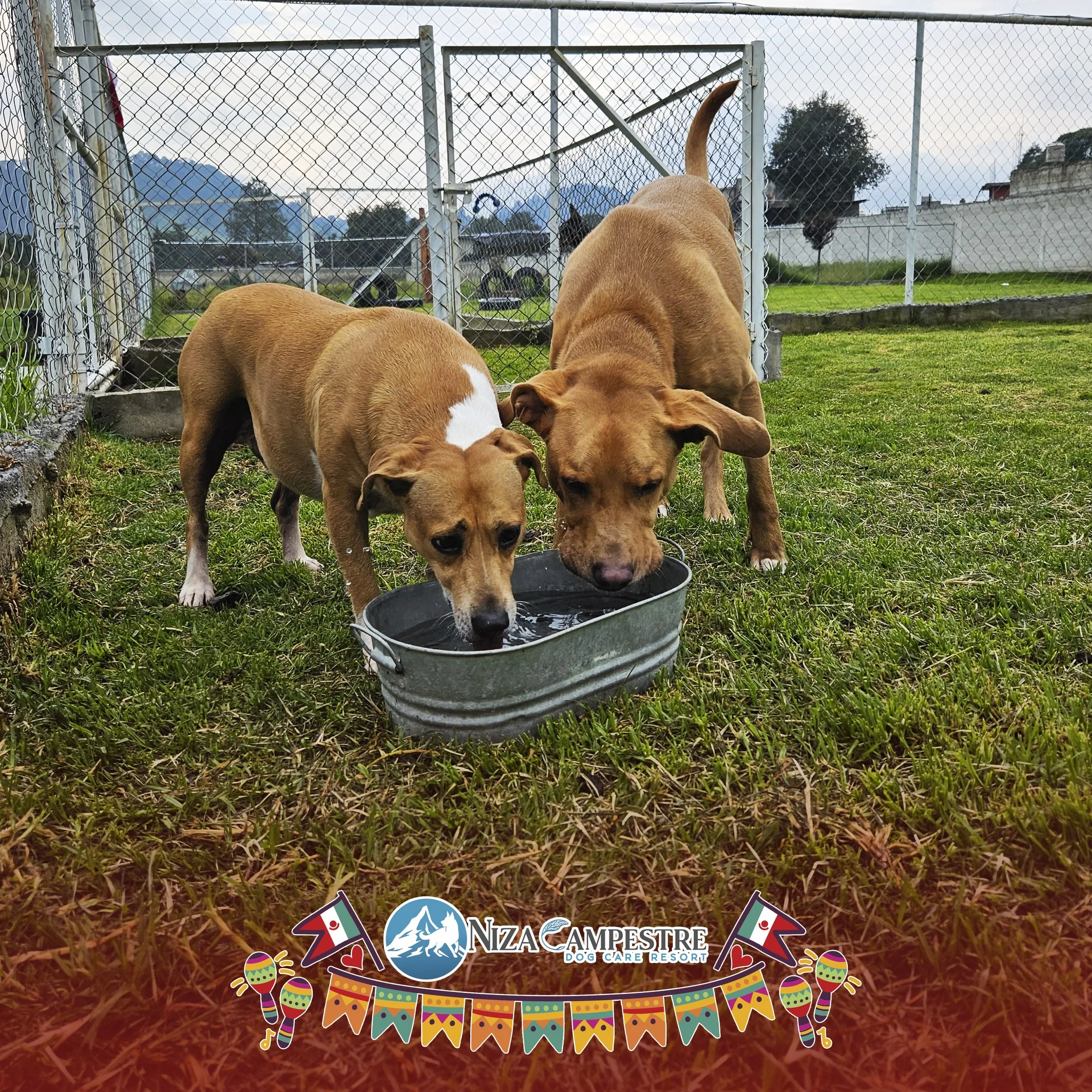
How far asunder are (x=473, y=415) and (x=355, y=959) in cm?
172

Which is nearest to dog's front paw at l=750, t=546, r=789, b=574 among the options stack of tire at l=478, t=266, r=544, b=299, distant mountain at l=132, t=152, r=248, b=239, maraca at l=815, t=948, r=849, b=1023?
maraca at l=815, t=948, r=849, b=1023

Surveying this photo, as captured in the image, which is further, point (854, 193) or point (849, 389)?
point (854, 193)

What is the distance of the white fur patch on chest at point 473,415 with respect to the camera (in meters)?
2.85

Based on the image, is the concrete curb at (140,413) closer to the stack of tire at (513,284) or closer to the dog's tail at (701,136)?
the dog's tail at (701,136)

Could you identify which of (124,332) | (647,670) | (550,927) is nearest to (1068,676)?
(647,670)

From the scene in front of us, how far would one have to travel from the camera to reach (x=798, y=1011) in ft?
5.05

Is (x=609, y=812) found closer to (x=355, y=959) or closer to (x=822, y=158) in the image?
(x=355, y=959)

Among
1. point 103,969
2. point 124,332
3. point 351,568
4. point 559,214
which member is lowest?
point 103,969

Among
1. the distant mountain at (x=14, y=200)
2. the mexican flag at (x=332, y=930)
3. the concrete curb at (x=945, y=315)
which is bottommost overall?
the mexican flag at (x=332, y=930)

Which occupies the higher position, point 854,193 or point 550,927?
point 854,193

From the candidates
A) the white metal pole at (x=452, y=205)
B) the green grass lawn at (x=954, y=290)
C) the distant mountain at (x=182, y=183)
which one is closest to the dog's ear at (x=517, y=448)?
the white metal pole at (x=452, y=205)

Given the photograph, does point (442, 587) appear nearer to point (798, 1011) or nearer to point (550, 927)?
point (550, 927)

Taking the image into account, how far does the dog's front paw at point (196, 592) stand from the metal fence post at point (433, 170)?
11.5ft

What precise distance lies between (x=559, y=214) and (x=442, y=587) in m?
7.14
